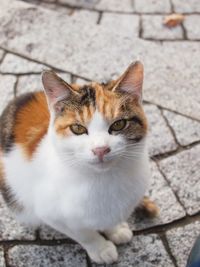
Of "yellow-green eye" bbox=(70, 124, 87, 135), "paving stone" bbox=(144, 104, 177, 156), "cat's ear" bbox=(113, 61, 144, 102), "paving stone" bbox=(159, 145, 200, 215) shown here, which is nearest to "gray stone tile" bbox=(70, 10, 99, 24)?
"paving stone" bbox=(144, 104, 177, 156)

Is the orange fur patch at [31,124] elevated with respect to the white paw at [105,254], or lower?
elevated

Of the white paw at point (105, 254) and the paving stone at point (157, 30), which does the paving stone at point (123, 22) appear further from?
the white paw at point (105, 254)

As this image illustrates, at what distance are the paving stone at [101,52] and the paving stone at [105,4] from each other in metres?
0.24

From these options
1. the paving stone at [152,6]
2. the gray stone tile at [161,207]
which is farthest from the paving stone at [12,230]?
the paving stone at [152,6]

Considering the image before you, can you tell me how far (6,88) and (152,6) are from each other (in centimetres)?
128

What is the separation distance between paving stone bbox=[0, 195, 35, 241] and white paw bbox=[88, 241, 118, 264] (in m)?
0.31

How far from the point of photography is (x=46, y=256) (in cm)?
205

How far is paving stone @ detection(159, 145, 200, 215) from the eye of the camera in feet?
7.25

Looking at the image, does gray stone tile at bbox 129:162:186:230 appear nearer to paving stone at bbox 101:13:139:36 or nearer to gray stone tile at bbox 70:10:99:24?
paving stone at bbox 101:13:139:36

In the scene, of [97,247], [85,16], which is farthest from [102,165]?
[85,16]

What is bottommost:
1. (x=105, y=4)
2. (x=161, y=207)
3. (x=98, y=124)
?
(x=161, y=207)

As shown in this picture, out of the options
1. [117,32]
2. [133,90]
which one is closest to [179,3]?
[117,32]

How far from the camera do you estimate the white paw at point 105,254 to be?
2004 mm

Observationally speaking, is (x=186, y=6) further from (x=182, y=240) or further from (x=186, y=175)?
(x=182, y=240)
